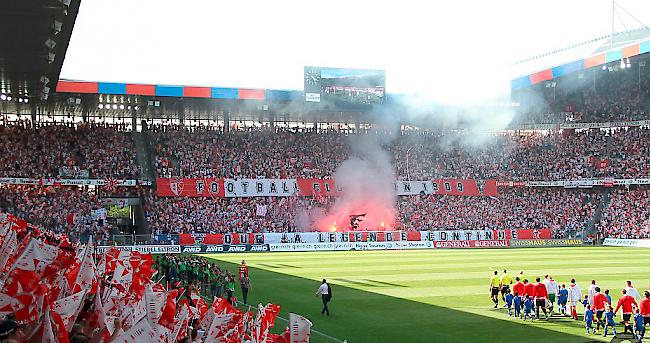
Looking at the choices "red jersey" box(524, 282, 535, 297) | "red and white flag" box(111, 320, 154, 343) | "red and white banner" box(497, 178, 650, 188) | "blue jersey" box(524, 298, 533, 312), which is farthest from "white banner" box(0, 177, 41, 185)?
"red and white flag" box(111, 320, 154, 343)

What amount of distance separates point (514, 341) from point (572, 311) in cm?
386

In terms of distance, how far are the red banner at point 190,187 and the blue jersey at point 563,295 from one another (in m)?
33.6

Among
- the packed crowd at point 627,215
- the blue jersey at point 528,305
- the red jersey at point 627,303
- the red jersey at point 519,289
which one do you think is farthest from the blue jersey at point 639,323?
the packed crowd at point 627,215

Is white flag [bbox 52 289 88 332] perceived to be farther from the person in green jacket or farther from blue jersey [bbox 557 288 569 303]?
the person in green jacket

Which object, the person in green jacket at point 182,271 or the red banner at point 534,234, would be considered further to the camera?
the red banner at point 534,234

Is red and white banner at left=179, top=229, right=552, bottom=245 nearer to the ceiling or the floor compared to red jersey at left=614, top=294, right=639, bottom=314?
nearer to the ceiling

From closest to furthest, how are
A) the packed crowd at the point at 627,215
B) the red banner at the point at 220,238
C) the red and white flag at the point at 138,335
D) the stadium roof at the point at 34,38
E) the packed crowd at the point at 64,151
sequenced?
1. the red and white flag at the point at 138,335
2. the stadium roof at the point at 34,38
3. the red banner at the point at 220,238
4. the packed crowd at the point at 64,151
5. the packed crowd at the point at 627,215

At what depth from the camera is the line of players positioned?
683 inches

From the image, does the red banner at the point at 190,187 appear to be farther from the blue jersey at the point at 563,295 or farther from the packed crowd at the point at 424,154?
the blue jersey at the point at 563,295

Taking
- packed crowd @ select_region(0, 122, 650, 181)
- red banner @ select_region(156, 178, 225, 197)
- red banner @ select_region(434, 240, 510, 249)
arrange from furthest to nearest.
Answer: red banner @ select_region(434, 240, 510, 249) < red banner @ select_region(156, 178, 225, 197) < packed crowd @ select_region(0, 122, 650, 181)

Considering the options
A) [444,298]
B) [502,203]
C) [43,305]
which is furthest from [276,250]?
[43,305]

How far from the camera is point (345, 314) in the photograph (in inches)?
818

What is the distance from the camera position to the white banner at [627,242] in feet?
167

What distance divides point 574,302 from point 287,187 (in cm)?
3486
